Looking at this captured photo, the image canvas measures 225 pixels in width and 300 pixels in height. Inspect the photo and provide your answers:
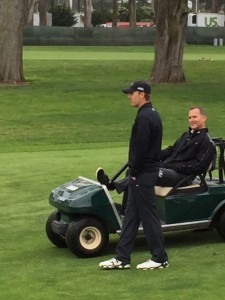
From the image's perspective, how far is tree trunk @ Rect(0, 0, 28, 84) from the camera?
28.1 m

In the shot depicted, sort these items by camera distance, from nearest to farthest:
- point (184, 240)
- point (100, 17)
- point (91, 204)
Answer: point (91, 204) < point (184, 240) < point (100, 17)

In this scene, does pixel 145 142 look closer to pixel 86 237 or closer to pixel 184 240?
pixel 86 237

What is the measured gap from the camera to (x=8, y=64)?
93.6 ft

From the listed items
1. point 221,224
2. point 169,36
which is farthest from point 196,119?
point 169,36

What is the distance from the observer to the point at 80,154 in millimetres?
16406

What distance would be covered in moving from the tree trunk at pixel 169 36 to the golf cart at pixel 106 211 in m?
22.4

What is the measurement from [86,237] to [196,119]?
159 cm

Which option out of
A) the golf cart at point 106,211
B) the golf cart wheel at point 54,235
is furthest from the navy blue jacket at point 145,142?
the golf cart wheel at point 54,235

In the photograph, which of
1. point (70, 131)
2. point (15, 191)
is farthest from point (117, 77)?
point (15, 191)

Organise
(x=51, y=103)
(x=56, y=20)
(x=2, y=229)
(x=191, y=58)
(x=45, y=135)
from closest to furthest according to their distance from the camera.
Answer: (x=2, y=229), (x=45, y=135), (x=51, y=103), (x=191, y=58), (x=56, y=20)

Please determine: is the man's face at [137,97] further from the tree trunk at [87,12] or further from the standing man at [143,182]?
the tree trunk at [87,12]

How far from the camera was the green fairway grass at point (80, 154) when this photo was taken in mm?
6906

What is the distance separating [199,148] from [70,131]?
13586 mm

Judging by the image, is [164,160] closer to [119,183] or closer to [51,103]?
[119,183]
